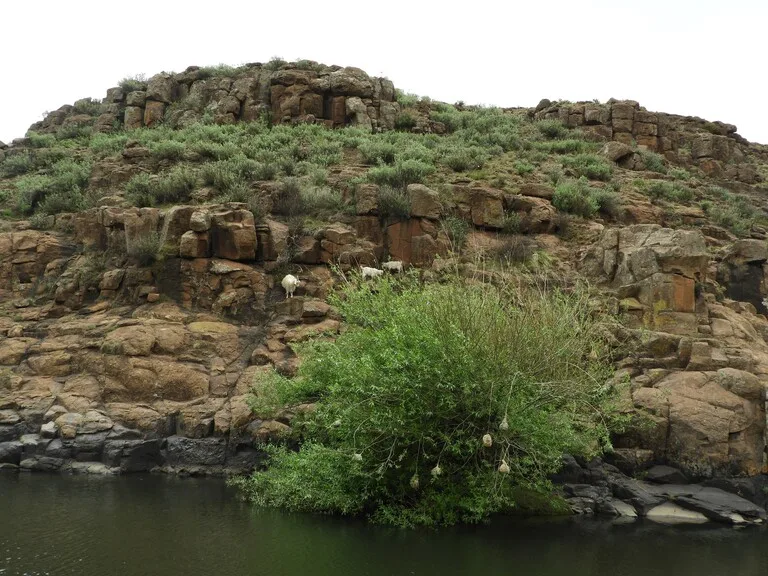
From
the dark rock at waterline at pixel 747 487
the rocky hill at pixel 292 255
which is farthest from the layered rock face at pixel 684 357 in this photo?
the dark rock at waterline at pixel 747 487

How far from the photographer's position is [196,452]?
16.3 meters

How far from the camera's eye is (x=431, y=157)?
28.5 meters

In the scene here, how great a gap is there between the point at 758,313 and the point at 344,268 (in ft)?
43.2

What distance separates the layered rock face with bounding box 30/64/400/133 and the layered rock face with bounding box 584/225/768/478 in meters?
16.9

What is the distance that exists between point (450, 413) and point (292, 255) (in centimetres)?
1097

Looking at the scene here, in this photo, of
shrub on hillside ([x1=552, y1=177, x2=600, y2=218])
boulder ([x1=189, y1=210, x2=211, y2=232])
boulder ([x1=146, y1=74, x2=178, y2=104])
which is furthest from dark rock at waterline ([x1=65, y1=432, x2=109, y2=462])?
boulder ([x1=146, y1=74, x2=178, y2=104])

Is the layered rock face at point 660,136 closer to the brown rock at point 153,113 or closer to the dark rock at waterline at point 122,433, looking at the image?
the brown rock at point 153,113

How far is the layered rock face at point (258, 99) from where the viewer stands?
110ft

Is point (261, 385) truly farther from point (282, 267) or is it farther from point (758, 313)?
point (758, 313)

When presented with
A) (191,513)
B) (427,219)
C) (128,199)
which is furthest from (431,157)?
(191,513)

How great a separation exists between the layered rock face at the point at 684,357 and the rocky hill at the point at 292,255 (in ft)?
0.18

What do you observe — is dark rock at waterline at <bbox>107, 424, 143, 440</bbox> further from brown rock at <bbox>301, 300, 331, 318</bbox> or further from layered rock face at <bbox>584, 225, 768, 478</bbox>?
layered rock face at <bbox>584, 225, 768, 478</bbox>

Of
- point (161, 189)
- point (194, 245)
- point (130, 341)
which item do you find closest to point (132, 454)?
point (130, 341)

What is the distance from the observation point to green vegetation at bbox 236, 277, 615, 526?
1162 cm
